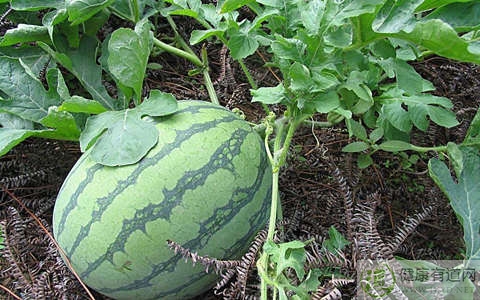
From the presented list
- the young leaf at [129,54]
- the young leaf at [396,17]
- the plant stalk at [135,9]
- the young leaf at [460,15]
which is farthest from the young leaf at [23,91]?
the young leaf at [460,15]

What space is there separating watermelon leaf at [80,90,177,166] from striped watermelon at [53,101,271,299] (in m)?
0.03

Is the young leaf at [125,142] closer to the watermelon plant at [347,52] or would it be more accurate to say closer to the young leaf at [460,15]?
the watermelon plant at [347,52]

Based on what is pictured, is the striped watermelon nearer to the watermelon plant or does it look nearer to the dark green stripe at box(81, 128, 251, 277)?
the dark green stripe at box(81, 128, 251, 277)

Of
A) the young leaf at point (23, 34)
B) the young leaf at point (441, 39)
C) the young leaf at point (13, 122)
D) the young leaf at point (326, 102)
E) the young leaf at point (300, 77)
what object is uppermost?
the young leaf at point (441, 39)

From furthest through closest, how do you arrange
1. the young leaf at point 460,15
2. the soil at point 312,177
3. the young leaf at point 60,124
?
the soil at point 312,177 < the young leaf at point 60,124 < the young leaf at point 460,15

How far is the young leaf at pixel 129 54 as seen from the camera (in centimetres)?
133

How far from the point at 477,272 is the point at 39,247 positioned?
49.6 inches

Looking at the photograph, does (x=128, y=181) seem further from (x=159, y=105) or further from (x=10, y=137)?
(x=10, y=137)

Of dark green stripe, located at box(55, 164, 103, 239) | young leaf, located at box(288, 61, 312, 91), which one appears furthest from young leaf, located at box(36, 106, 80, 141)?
young leaf, located at box(288, 61, 312, 91)

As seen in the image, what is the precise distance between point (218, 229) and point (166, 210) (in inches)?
5.7

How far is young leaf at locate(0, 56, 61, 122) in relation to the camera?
1.47 meters

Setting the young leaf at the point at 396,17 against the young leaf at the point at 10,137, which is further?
the young leaf at the point at 10,137

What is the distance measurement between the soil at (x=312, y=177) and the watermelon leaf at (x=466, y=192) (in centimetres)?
18

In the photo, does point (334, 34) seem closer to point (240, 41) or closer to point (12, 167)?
point (240, 41)
